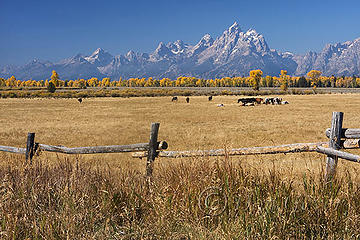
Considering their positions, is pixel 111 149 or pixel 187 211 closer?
pixel 187 211

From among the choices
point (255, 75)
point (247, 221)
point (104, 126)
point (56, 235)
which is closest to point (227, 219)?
point (247, 221)

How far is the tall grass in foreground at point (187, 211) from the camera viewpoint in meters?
3.64

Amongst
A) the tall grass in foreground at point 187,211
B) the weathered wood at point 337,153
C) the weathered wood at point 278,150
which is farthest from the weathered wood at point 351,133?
the tall grass in foreground at point 187,211

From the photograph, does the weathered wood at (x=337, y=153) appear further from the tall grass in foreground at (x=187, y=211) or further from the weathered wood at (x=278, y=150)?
the tall grass in foreground at (x=187, y=211)

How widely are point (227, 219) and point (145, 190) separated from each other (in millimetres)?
1443

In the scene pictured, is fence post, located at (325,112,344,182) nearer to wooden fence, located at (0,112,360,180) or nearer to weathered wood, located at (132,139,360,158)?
wooden fence, located at (0,112,360,180)

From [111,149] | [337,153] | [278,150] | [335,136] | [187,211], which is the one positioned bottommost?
[187,211]

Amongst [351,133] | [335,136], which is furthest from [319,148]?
[351,133]

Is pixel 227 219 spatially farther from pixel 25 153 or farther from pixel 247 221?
pixel 25 153

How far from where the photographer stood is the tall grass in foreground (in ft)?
11.9

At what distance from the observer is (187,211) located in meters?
4.32

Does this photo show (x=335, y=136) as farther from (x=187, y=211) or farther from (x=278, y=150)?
(x=187, y=211)

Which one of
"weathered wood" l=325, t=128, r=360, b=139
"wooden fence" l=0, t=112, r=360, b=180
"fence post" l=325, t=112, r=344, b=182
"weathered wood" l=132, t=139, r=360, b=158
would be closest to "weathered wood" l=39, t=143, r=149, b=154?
"wooden fence" l=0, t=112, r=360, b=180

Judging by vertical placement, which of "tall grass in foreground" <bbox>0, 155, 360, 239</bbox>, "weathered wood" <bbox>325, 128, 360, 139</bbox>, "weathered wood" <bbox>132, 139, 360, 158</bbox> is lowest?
"tall grass in foreground" <bbox>0, 155, 360, 239</bbox>
